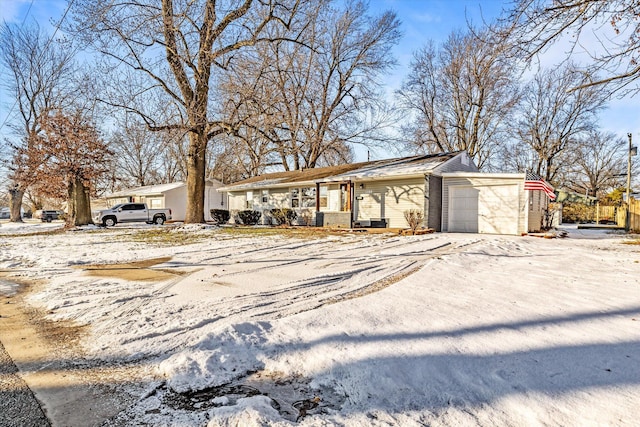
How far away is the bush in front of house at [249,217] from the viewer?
22.1 m

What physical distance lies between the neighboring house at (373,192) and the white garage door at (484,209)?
746mm

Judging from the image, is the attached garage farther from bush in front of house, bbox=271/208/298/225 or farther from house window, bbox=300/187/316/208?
bush in front of house, bbox=271/208/298/225

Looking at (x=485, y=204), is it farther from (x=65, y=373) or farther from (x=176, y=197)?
(x=176, y=197)

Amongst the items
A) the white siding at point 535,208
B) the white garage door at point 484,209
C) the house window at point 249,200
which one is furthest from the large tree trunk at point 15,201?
the white siding at point 535,208

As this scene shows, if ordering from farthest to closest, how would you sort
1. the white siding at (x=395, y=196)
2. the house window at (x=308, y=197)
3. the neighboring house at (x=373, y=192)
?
the house window at (x=308, y=197) → the white siding at (x=395, y=196) → the neighboring house at (x=373, y=192)

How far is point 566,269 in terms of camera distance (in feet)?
20.1

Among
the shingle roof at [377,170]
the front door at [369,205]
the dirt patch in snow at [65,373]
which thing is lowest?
the dirt patch in snow at [65,373]

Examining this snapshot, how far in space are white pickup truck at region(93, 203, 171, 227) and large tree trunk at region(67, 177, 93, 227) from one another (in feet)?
3.65

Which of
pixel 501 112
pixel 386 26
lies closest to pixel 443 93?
pixel 501 112

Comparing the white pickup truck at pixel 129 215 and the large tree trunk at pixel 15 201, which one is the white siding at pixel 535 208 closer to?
the white pickup truck at pixel 129 215

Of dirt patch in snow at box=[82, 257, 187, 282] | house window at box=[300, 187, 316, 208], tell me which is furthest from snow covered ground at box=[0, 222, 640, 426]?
house window at box=[300, 187, 316, 208]

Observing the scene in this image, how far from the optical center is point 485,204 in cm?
1525

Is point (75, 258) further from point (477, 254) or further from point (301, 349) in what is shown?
point (477, 254)

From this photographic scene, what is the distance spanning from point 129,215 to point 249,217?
9.80 m
